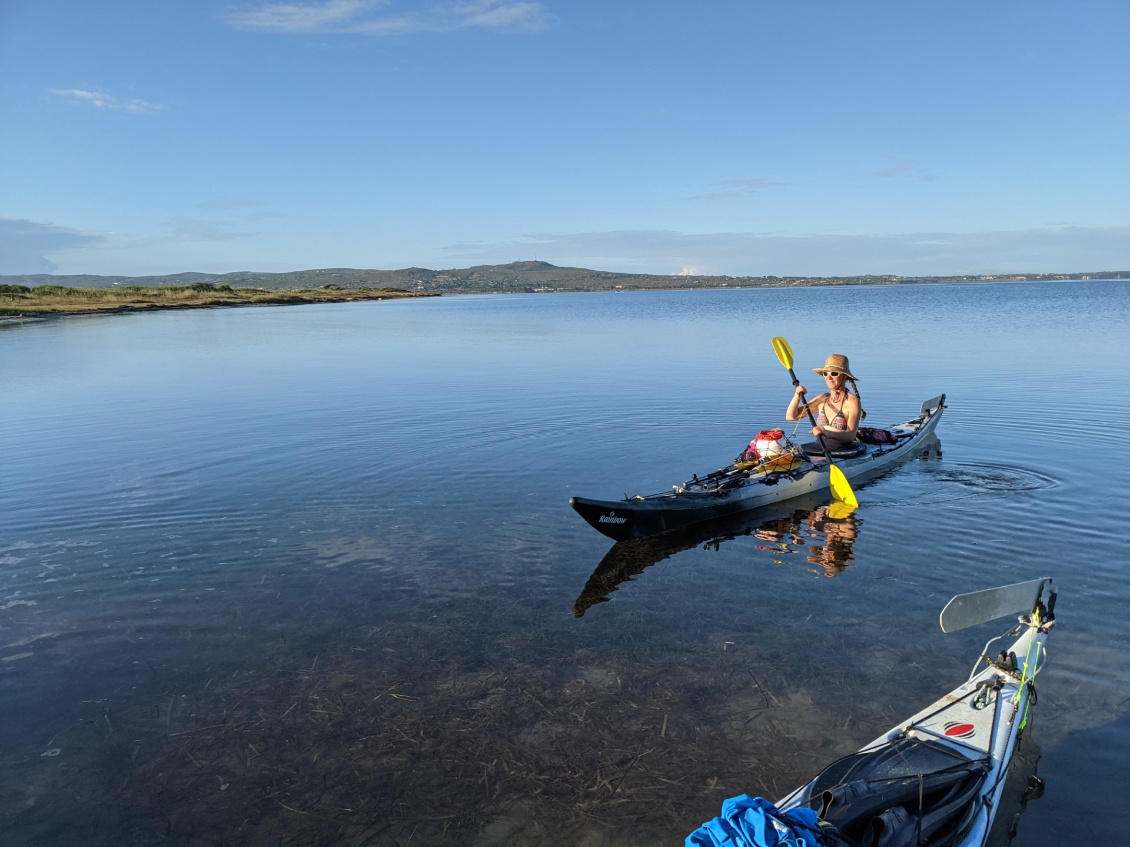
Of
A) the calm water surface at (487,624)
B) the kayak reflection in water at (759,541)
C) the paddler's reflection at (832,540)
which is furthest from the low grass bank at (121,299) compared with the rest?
the paddler's reflection at (832,540)

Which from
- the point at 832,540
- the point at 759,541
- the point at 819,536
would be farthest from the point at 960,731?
the point at 819,536

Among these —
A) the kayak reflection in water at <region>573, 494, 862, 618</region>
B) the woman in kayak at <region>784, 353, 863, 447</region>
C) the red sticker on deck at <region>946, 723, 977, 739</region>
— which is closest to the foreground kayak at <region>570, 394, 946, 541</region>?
the kayak reflection in water at <region>573, 494, 862, 618</region>

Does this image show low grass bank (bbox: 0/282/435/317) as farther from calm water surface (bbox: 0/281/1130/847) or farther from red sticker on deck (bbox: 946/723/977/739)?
red sticker on deck (bbox: 946/723/977/739)

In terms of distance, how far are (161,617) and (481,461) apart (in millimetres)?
8648

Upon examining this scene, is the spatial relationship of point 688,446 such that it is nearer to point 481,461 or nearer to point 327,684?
point 481,461

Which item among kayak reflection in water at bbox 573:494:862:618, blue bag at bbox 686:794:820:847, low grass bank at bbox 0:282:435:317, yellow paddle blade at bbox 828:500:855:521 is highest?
low grass bank at bbox 0:282:435:317

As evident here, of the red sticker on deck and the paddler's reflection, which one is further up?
the red sticker on deck

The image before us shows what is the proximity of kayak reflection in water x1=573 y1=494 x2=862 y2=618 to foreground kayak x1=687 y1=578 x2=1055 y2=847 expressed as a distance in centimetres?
427

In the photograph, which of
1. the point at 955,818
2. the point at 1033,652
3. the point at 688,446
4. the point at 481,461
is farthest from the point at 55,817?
the point at 688,446

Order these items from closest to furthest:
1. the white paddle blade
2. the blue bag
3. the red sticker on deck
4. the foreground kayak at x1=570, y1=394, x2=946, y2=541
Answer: the blue bag → the red sticker on deck → the white paddle blade → the foreground kayak at x1=570, y1=394, x2=946, y2=541

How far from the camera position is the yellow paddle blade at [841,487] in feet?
46.2

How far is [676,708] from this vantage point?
7617mm

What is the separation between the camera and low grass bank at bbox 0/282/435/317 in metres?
76.4

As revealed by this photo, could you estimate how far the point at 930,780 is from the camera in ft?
18.0
